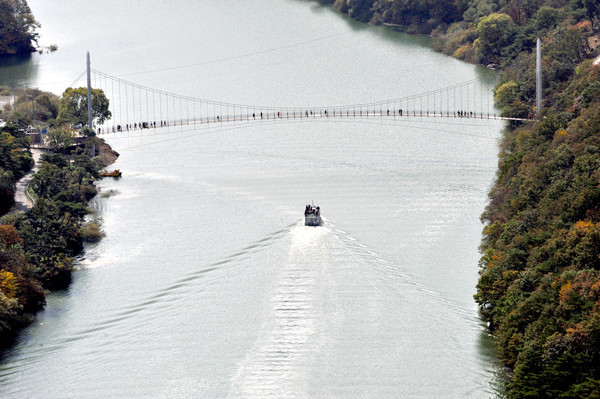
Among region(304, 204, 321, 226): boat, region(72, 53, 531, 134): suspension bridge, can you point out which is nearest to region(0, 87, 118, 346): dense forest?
region(72, 53, 531, 134): suspension bridge

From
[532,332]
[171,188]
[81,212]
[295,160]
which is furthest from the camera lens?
[295,160]

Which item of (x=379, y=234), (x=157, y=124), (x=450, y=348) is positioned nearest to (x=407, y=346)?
(x=450, y=348)

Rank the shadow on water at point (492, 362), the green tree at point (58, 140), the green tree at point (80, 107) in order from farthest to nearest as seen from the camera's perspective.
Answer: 1. the green tree at point (80, 107)
2. the green tree at point (58, 140)
3. the shadow on water at point (492, 362)

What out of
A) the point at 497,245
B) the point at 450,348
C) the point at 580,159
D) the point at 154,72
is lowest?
the point at 450,348

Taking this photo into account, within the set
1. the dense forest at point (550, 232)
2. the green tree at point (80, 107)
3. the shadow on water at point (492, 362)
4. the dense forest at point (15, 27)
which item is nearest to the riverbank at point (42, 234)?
the green tree at point (80, 107)

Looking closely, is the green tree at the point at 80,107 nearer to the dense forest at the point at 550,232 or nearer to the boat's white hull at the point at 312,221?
the boat's white hull at the point at 312,221

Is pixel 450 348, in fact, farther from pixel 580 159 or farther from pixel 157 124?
pixel 157 124
